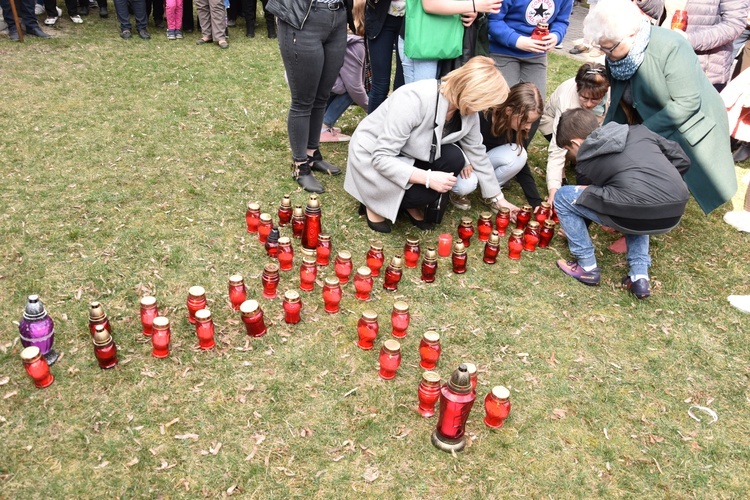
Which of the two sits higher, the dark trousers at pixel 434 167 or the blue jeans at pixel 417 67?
the blue jeans at pixel 417 67

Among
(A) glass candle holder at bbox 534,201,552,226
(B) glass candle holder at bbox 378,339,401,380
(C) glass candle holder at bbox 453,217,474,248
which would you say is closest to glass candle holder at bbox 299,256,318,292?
(B) glass candle holder at bbox 378,339,401,380

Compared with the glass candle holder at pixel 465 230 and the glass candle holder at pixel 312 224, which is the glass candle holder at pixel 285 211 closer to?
the glass candle holder at pixel 312 224

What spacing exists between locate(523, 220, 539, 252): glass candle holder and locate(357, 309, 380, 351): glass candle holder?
6.66ft

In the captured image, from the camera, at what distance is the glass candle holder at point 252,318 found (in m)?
3.76

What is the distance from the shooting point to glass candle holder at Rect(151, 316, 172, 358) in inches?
140

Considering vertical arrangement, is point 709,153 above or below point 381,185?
above

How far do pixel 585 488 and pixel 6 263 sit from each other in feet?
14.1

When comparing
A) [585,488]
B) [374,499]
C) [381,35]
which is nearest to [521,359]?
[585,488]

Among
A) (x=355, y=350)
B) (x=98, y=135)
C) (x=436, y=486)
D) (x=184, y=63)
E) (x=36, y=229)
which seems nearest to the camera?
(x=436, y=486)

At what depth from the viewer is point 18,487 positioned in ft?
9.24

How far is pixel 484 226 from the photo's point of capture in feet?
17.3

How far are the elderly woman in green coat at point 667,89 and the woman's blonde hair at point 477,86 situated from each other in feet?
3.51

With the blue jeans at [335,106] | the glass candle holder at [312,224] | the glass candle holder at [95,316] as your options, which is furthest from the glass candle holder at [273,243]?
the blue jeans at [335,106]

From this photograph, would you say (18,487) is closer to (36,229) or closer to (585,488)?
(36,229)
